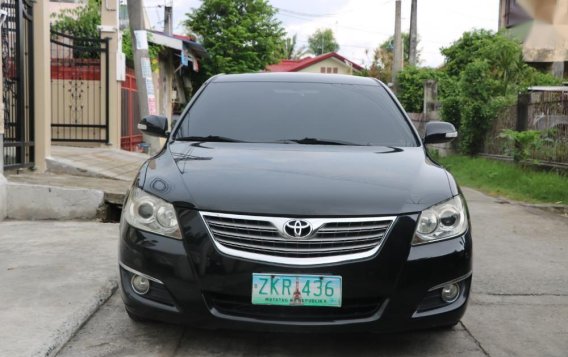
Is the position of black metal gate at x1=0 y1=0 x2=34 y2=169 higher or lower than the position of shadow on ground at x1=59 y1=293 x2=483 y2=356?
higher

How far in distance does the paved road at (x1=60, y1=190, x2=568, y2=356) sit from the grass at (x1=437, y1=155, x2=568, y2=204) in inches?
150

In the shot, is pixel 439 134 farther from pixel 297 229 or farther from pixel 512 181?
pixel 512 181

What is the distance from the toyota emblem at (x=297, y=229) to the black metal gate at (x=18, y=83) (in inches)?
220

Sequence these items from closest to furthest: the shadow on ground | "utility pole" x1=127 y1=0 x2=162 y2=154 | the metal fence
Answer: the shadow on ground → "utility pole" x1=127 y1=0 x2=162 y2=154 → the metal fence

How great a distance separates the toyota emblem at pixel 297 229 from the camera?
9.88 ft

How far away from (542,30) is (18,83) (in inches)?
675

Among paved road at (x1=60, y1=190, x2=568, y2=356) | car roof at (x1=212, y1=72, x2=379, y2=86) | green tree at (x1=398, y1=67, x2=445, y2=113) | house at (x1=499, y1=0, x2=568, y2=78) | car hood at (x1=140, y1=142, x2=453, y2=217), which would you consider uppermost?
house at (x1=499, y1=0, x2=568, y2=78)

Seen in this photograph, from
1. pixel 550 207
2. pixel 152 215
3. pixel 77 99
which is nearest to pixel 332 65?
pixel 77 99

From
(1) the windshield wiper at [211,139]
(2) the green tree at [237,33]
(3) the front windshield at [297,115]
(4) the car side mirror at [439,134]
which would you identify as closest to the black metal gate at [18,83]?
(3) the front windshield at [297,115]

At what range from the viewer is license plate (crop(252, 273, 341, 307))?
2973mm

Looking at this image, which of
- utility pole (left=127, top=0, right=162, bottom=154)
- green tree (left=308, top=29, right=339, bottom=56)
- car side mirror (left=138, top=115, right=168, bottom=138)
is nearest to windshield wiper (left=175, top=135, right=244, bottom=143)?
car side mirror (left=138, top=115, right=168, bottom=138)

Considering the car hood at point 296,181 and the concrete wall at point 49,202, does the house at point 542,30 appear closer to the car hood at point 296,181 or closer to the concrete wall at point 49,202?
the concrete wall at point 49,202

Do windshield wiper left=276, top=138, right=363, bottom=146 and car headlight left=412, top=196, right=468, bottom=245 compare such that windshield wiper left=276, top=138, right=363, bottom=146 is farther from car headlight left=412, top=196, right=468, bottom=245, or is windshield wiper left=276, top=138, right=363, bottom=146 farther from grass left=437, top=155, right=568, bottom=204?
grass left=437, top=155, right=568, bottom=204

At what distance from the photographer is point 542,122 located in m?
11.8
